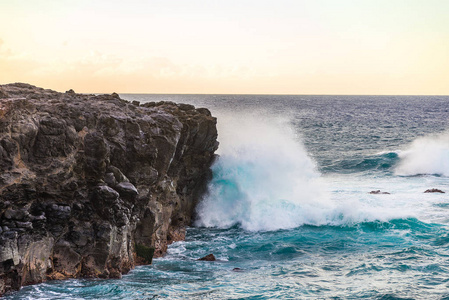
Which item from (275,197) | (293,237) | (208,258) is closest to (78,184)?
(208,258)

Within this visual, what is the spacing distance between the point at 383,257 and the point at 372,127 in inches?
2648

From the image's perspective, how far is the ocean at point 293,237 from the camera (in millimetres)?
14906

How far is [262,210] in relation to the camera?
82.9ft

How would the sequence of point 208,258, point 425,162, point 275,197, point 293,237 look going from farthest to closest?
point 425,162 < point 275,197 < point 293,237 < point 208,258

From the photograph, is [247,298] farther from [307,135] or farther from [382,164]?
[307,135]

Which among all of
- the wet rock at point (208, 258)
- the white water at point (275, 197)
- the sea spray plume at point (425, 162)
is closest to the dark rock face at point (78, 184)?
the wet rock at point (208, 258)

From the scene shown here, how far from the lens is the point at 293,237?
73.3 feet

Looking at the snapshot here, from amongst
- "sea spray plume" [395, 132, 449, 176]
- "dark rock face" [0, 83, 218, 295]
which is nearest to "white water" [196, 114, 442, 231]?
"dark rock face" [0, 83, 218, 295]

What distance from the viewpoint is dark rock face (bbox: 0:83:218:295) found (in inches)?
553

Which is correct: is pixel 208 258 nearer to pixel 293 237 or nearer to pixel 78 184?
pixel 293 237

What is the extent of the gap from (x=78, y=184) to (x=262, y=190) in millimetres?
12976

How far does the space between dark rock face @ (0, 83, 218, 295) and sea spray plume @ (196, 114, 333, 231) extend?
5637 millimetres

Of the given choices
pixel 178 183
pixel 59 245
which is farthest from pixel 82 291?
pixel 178 183

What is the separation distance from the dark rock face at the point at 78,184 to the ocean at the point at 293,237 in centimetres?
77
